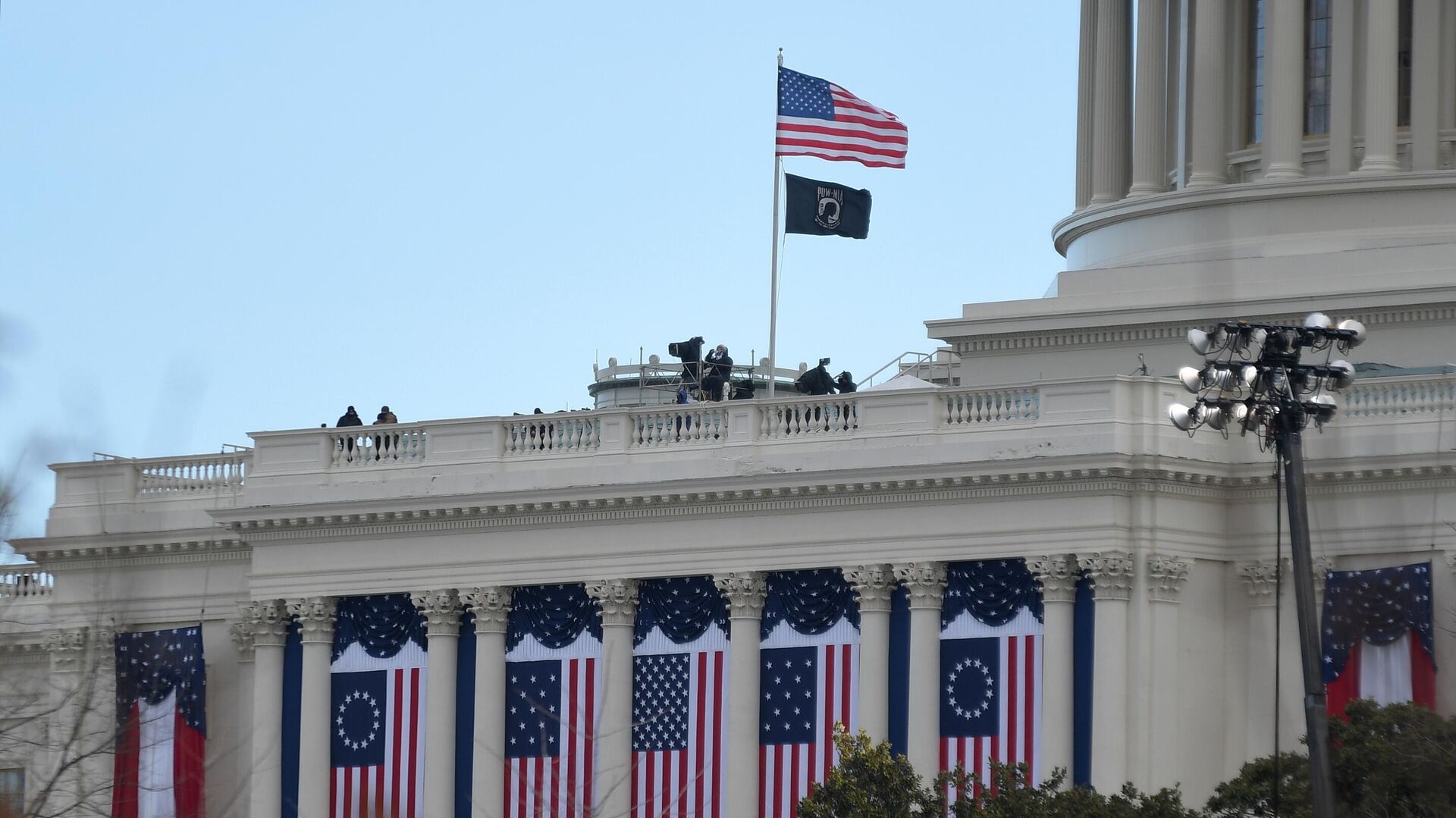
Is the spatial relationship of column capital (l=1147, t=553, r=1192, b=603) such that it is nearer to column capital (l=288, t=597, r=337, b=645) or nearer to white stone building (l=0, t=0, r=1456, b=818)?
white stone building (l=0, t=0, r=1456, b=818)

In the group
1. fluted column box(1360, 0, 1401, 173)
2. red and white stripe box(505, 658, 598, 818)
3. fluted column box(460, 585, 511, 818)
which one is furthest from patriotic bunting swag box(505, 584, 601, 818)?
fluted column box(1360, 0, 1401, 173)

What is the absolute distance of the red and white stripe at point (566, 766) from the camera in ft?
217

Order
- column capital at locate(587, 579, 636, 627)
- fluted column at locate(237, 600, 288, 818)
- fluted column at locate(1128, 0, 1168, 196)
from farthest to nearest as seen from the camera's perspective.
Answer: fluted column at locate(1128, 0, 1168, 196) < fluted column at locate(237, 600, 288, 818) < column capital at locate(587, 579, 636, 627)

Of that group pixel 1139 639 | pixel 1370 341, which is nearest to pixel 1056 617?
pixel 1139 639

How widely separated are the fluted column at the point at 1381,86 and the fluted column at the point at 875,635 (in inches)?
604

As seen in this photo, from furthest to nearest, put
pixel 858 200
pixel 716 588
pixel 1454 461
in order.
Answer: pixel 858 200 < pixel 716 588 < pixel 1454 461

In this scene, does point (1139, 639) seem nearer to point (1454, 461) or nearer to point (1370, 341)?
point (1454, 461)

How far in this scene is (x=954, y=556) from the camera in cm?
6375

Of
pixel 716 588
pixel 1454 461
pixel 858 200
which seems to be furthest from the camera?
pixel 858 200

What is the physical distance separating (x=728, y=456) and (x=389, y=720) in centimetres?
828

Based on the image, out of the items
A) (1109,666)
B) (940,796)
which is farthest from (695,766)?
(940,796)

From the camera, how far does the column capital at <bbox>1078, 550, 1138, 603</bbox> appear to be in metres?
62.2

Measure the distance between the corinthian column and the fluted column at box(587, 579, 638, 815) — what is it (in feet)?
28.9

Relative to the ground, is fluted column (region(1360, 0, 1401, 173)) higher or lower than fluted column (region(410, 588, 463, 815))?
higher
